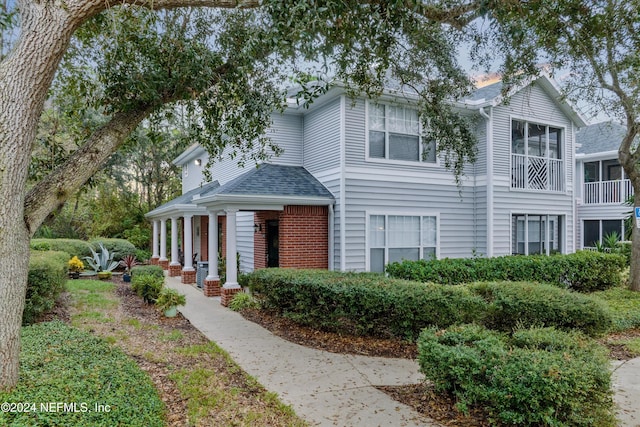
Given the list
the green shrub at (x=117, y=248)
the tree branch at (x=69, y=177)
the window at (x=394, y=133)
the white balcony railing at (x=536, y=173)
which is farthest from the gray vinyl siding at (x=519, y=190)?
the green shrub at (x=117, y=248)

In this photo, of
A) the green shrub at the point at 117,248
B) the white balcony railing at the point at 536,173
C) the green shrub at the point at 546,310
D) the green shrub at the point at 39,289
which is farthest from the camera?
the green shrub at the point at 117,248

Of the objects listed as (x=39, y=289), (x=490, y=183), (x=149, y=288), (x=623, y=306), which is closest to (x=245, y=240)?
(x=149, y=288)

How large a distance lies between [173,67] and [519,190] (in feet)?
39.1

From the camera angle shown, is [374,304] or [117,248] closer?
[374,304]

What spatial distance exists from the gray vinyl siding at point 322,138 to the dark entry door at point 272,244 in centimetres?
210

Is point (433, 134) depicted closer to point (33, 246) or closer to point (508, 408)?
point (508, 408)

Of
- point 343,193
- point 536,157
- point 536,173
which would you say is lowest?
point 343,193

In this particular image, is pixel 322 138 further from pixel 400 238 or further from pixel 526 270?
pixel 526 270

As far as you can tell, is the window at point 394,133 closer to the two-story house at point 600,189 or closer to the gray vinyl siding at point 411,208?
the gray vinyl siding at point 411,208

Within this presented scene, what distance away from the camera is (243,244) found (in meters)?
14.4

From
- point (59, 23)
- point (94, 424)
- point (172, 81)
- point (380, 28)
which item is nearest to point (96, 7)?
point (59, 23)

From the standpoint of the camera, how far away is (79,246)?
1650 cm

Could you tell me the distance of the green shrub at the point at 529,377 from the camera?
3.65 meters

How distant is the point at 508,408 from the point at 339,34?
183 inches
